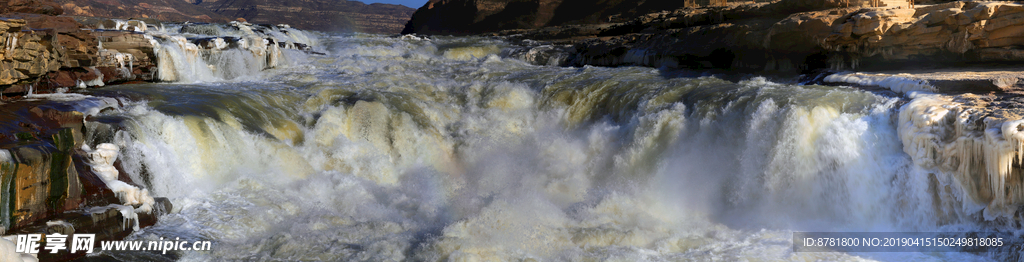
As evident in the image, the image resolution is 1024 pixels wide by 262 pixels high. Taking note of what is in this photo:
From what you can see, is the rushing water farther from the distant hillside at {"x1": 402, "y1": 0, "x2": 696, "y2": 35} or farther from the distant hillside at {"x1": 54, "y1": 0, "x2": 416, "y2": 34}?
the distant hillside at {"x1": 54, "y1": 0, "x2": 416, "y2": 34}

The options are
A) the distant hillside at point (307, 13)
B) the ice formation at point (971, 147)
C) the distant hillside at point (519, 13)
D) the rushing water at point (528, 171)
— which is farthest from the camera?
the distant hillside at point (307, 13)

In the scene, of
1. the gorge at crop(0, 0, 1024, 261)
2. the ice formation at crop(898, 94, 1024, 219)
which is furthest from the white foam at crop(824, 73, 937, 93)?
the ice formation at crop(898, 94, 1024, 219)

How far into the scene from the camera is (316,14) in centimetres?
7238

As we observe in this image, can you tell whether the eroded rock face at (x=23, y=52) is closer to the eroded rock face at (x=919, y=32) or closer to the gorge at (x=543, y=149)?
the gorge at (x=543, y=149)

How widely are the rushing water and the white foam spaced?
0.33 meters

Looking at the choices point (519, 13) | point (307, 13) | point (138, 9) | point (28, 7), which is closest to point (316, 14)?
point (307, 13)

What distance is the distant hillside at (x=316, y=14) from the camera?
2790 inches

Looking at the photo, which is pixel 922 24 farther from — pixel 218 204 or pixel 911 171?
pixel 218 204

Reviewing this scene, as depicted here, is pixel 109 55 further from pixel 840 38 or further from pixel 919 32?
pixel 919 32

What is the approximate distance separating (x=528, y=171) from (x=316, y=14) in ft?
225

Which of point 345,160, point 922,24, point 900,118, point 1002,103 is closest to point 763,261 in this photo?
point 900,118

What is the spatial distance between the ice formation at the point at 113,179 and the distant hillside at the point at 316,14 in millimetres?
63876

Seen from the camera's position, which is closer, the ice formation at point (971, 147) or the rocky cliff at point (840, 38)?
the ice formation at point (971, 147)

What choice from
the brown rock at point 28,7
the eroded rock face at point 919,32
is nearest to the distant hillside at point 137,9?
the brown rock at point 28,7
